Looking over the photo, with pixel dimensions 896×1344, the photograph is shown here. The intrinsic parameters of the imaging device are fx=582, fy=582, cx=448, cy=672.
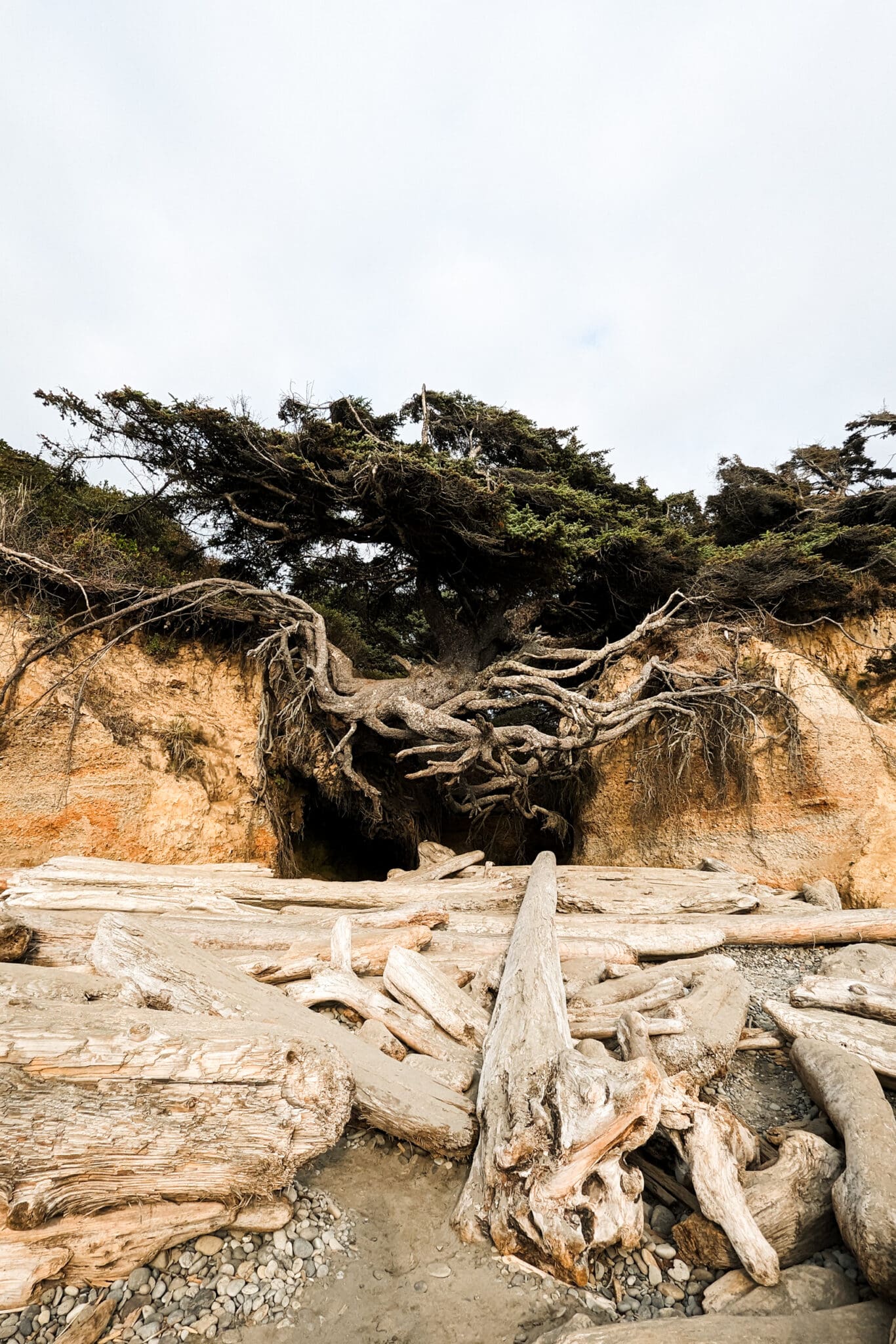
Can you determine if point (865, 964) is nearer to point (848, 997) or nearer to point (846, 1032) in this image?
point (848, 997)

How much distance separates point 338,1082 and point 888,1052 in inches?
123

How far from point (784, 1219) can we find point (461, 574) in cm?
852

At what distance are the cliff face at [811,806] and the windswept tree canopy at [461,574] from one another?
0.59 m

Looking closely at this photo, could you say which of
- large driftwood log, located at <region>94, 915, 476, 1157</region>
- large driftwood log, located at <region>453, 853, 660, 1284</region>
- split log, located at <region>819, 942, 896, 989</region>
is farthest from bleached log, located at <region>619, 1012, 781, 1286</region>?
split log, located at <region>819, 942, 896, 989</region>

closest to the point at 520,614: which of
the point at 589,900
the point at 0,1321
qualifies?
the point at 589,900

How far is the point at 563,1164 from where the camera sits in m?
2.32

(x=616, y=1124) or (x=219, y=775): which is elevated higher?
(x=219, y=775)

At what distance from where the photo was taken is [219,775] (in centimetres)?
854

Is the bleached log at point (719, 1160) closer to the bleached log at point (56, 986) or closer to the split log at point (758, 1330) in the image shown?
the split log at point (758, 1330)

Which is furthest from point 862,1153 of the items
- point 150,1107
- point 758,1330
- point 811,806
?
point 811,806

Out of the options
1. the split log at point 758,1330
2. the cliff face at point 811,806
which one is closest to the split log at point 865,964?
the cliff face at point 811,806

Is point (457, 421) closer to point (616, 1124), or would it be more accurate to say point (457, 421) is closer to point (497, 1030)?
point (497, 1030)

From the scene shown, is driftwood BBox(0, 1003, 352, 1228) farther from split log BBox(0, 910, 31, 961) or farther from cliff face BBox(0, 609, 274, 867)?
cliff face BBox(0, 609, 274, 867)

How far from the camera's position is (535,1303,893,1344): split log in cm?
183
